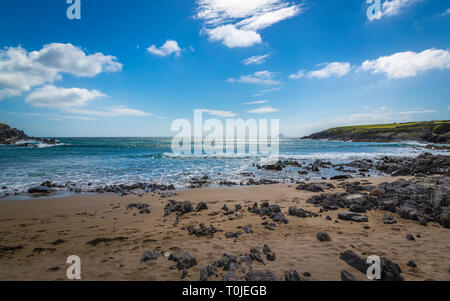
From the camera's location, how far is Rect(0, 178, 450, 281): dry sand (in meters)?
4.59

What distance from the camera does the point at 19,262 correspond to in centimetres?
504

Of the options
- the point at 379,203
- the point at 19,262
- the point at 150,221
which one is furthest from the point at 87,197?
the point at 379,203

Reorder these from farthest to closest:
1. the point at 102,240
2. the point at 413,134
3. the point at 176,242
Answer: the point at 413,134, the point at 102,240, the point at 176,242

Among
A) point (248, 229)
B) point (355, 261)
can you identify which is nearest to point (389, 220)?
point (355, 261)

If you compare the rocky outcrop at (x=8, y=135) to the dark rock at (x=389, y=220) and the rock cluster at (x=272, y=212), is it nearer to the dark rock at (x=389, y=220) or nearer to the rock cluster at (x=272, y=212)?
the rock cluster at (x=272, y=212)

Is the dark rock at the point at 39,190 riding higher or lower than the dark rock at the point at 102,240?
higher

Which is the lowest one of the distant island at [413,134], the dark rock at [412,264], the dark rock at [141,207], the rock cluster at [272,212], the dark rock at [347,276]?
the dark rock at [141,207]

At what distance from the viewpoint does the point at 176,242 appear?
6.09 meters

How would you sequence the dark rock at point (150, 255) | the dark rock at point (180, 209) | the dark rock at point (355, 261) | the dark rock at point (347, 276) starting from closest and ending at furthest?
1. the dark rock at point (347, 276)
2. the dark rock at point (355, 261)
3. the dark rock at point (150, 255)
4. the dark rock at point (180, 209)

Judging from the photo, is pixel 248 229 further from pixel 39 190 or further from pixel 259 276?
pixel 39 190

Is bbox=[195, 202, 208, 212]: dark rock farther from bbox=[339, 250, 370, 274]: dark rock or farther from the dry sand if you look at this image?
bbox=[339, 250, 370, 274]: dark rock

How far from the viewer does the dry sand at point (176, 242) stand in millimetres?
4594

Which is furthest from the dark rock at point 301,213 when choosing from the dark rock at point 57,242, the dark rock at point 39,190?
the dark rock at point 39,190
